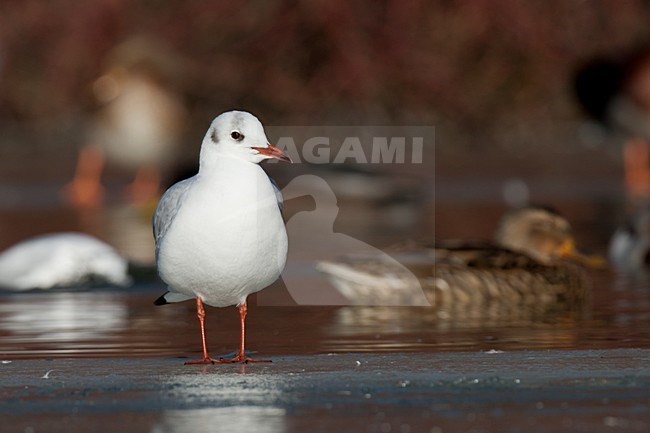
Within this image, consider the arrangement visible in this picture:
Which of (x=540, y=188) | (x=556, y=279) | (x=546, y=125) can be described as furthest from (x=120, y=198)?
(x=556, y=279)

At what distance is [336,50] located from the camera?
20.2m

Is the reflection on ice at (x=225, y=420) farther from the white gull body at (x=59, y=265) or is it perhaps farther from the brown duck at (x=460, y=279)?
the white gull body at (x=59, y=265)

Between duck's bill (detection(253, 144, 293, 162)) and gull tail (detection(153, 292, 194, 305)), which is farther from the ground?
duck's bill (detection(253, 144, 293, 162))

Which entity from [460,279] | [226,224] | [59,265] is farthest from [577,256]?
[226,224]

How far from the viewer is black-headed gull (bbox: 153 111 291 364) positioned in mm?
7023

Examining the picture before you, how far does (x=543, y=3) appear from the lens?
848 inches

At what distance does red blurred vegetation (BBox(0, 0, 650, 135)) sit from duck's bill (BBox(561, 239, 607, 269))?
28.5ft

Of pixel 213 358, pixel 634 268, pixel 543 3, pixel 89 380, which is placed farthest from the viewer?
pixel 543 3

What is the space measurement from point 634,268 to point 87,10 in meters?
10.7

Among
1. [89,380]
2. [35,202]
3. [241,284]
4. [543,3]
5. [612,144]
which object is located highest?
[543,3]

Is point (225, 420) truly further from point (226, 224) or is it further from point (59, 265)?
point (59, 265)

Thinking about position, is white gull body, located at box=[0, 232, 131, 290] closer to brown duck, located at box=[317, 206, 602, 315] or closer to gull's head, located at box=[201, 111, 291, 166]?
brown duck, located at box=[317, 206, 602, 315]

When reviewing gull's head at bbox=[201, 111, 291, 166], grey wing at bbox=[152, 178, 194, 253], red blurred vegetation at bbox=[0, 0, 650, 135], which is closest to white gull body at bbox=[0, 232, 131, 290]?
grey wing at bbox=[152, 178, 194, 253]

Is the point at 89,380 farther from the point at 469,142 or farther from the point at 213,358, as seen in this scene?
the point at 469,142
